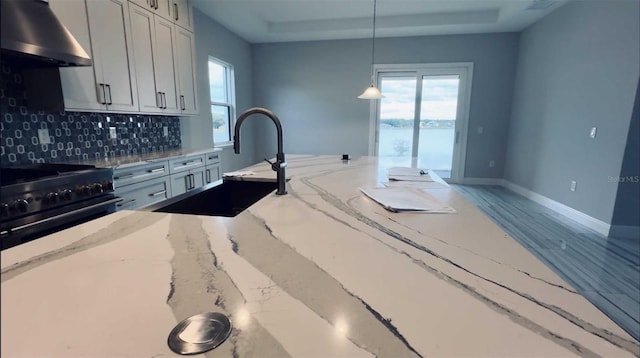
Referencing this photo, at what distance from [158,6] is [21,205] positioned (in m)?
2.28

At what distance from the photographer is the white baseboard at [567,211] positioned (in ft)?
10.5

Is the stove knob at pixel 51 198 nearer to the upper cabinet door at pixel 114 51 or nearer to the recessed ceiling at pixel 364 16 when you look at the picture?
→ the upper cabinet door at pixel 114 51

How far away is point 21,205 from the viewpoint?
62.4 inches

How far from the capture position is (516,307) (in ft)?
1.86

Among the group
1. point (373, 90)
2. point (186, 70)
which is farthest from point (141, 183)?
point (373, 90)

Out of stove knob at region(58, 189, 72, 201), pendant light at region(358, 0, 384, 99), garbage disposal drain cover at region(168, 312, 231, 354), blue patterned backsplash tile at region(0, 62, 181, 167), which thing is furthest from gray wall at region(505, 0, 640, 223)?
blue patterned backsplash tile at region(0, 62, 181, 167)

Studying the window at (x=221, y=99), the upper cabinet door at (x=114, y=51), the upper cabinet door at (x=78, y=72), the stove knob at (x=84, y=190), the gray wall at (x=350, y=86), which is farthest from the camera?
the gray wall at (x=350, y=86)

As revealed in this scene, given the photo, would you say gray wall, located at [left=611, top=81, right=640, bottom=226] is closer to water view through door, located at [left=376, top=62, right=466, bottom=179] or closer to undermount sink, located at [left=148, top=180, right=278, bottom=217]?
water view through door, located at [left=376, top=62, right=466, bottom=179]

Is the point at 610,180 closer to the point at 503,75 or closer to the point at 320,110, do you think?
the point at 503,75

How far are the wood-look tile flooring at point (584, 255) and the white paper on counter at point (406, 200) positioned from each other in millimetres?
1291

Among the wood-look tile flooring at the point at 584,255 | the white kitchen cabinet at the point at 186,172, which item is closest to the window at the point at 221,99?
the white kitchen cabinet at the point at 186,172

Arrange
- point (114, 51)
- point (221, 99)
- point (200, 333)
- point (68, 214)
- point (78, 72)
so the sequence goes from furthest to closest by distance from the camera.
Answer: point (221, 99) < point (114, 51) < point (78, 72) < point (68, 214) < point (200, 333)

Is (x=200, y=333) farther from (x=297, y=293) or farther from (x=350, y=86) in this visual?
(x=350, y=86)

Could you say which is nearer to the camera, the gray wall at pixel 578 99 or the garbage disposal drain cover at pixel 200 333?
the garbage disposal drain cover at pixel 200 333
